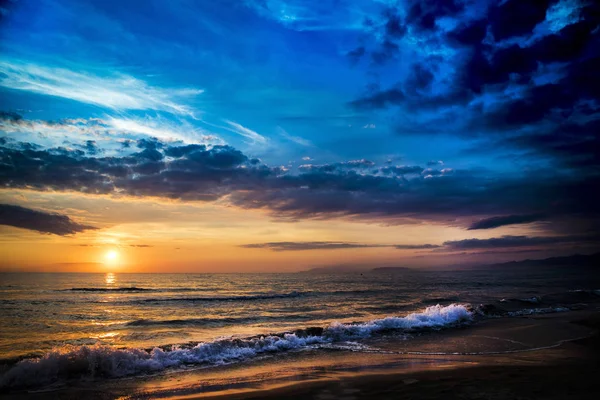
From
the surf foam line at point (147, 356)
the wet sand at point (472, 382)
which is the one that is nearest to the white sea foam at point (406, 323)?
the surf foam line at point (147, 356)

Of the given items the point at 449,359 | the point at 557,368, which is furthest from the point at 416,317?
the point at 557,368

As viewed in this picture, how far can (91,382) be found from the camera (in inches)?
436

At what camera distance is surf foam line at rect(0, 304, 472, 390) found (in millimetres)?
11039

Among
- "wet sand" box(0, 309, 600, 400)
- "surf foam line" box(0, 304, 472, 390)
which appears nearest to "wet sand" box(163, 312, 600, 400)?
"wet sand" box(0, 309, 600, 400)

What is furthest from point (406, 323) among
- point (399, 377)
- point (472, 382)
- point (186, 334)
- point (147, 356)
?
point (147, 356)

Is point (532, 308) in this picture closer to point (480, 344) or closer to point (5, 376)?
point (480, 344)

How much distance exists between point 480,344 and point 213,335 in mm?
14008

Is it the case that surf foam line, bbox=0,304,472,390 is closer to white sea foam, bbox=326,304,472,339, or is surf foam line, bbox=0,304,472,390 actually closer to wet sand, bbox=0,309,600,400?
white sea foam, bbox=326,304,472,339

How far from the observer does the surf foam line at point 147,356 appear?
36.2 feet

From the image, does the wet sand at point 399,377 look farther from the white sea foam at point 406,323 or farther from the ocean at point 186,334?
the white sea foam at point 406,323

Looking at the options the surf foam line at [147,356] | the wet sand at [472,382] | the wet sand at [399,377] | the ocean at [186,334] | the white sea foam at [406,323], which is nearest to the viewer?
the wet sand at [472,382]

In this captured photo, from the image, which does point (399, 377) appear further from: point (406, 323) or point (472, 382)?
point (406, 323)

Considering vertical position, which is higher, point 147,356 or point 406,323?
point 147,356

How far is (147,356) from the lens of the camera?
13.4 m
